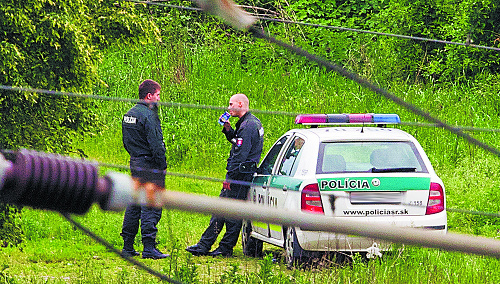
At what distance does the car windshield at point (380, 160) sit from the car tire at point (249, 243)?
1770 mm

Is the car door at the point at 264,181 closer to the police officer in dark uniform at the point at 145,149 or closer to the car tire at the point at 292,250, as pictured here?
the car tire at the point at 292,250

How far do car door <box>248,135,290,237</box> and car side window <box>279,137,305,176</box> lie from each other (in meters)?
0.25

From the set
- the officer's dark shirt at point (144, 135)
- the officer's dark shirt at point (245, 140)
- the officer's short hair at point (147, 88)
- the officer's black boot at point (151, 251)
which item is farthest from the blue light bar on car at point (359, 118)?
the officer's black boot at point (151, 251)

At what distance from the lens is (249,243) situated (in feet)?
29.0

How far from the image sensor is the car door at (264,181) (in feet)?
27.1

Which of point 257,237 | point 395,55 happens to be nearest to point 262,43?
point 395,55

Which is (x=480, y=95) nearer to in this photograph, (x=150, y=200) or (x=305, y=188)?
(x=305, y=188)

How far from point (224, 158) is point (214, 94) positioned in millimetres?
2881

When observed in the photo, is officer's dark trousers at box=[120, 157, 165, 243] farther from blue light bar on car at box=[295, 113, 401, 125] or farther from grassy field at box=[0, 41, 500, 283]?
blue light bar on car at box=[295, 113, 401, 125]

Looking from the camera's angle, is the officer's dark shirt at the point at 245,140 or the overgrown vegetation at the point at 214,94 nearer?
the overgrown vegetation at the point at 214,94

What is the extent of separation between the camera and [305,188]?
7.14 m

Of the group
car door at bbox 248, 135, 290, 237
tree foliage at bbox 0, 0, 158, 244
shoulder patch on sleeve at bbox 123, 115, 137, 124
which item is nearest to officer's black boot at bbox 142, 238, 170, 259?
car door at bbox 248, 135, 290, 237

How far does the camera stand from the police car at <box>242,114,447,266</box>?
279 inches

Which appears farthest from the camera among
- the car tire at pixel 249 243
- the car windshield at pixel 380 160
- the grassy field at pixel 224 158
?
the car tire at pixel 249 243
